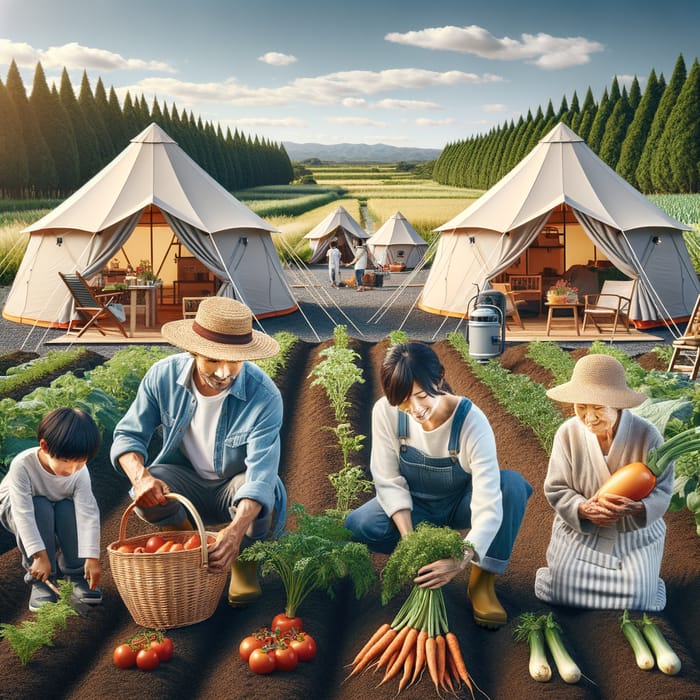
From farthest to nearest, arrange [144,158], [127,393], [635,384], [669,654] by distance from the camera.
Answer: [144,158]
[127,393]
[635,384]
[669,654]

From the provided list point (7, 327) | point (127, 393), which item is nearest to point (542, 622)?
point (127, 393)

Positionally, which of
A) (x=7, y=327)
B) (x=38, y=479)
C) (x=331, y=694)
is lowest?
(x=7, y=327)

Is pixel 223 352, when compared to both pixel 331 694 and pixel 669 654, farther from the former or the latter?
pixel 669 654

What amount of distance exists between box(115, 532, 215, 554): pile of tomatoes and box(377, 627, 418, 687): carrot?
0.96 meters

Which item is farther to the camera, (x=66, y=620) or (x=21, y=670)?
(x=66, y=620)

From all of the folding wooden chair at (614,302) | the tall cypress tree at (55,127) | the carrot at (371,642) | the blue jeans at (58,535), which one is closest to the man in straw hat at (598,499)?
the carrot at (371,642)

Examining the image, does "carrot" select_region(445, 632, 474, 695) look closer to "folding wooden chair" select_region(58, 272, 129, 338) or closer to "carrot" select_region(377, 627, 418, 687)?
"carrot" select_region(377, 627, 418, 687)

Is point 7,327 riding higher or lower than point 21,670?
lower

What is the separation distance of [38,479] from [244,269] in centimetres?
1157

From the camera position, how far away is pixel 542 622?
12.8ft

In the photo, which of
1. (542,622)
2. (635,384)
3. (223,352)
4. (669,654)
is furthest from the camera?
(635,384)

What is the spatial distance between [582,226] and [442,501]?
1149 cm

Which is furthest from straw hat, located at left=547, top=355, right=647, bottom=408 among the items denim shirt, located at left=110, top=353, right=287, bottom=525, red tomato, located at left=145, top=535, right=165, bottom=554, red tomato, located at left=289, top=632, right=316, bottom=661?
red tomato, located at left=145, top=535, right=165, bottom=554

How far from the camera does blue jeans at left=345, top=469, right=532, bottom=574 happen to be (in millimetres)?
4051
